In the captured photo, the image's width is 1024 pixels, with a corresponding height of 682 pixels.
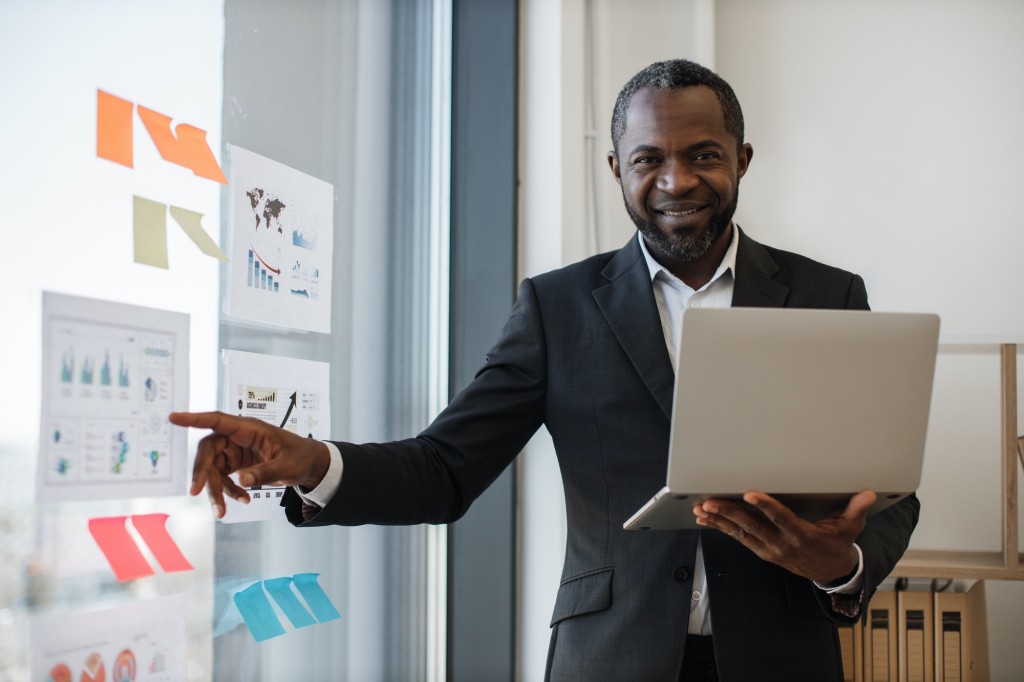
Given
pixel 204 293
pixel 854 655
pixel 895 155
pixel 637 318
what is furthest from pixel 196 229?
pixel 895 155

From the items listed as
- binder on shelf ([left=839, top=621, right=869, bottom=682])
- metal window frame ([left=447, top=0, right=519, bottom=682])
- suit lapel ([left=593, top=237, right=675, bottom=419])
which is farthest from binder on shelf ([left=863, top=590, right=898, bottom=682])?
suit lapel ([left=593, top=237, right=675, bottom=419])

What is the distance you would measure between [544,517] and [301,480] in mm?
1068

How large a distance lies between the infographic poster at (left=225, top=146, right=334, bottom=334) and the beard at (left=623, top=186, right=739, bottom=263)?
0.53 metres

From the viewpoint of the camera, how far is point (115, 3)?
1.25 metres

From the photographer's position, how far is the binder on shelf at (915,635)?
86.0 inches

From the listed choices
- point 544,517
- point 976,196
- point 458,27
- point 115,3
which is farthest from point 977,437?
point 115,3

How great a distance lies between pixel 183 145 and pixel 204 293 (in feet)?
0.66

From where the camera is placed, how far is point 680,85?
60.9 inches

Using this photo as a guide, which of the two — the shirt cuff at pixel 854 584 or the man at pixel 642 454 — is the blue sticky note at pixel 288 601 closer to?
the man at pixel 642 454

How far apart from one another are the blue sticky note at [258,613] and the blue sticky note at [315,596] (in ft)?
0.29

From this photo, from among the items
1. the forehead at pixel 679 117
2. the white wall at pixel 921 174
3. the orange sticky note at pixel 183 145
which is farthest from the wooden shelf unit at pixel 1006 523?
the orange sticky note at pixel 183 145

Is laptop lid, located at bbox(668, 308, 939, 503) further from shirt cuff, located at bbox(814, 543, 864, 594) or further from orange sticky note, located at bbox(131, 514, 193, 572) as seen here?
orange sticky note, located at bbox(131, 514, 193, 572)

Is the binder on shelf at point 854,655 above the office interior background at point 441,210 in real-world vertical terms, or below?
below

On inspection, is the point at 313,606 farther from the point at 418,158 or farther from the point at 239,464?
the point at 418,158
